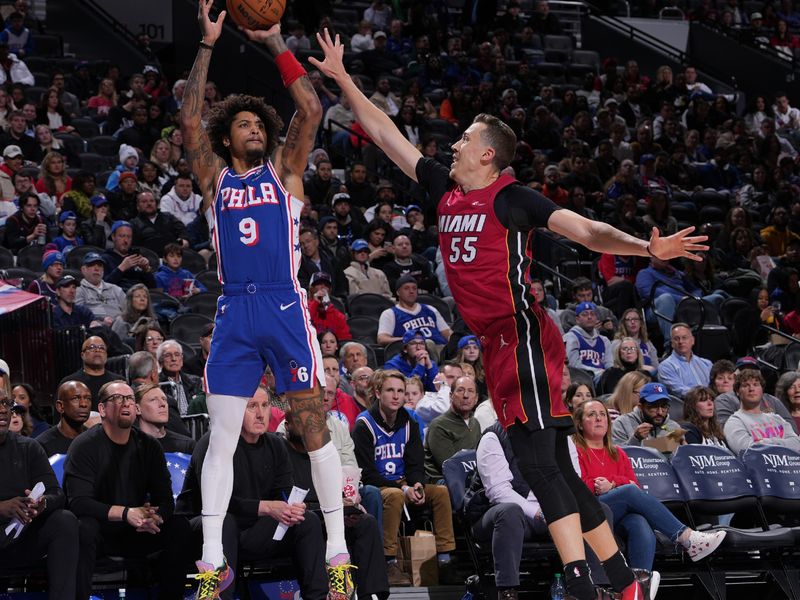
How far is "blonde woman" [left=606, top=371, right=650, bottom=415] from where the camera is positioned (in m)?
9.88

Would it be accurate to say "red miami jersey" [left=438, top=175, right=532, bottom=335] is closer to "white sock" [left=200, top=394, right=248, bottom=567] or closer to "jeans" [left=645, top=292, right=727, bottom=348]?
"white sock" [left=200, top=394, right=248, bottom=567]

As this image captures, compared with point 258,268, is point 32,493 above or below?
below

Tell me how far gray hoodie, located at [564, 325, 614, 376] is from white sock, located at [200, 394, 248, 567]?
22.0 ft

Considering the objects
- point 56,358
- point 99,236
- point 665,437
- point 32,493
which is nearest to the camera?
point 32,493

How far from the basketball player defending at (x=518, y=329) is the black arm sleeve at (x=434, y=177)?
0.07 metres

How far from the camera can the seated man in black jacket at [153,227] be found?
41.9 feet

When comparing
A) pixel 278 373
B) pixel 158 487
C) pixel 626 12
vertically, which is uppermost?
Result: pixel 626 12

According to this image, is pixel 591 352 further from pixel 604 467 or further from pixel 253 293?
pixel 253 293

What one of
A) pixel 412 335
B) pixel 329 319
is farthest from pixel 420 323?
pixel 329 319

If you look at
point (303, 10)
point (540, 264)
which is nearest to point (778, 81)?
point (303, 10)

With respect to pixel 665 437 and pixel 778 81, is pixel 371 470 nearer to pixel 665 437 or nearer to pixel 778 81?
pixel 665 437

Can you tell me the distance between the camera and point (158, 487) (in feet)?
22.3

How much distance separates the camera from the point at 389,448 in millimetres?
8500

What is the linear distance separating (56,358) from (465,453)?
3651 mm
